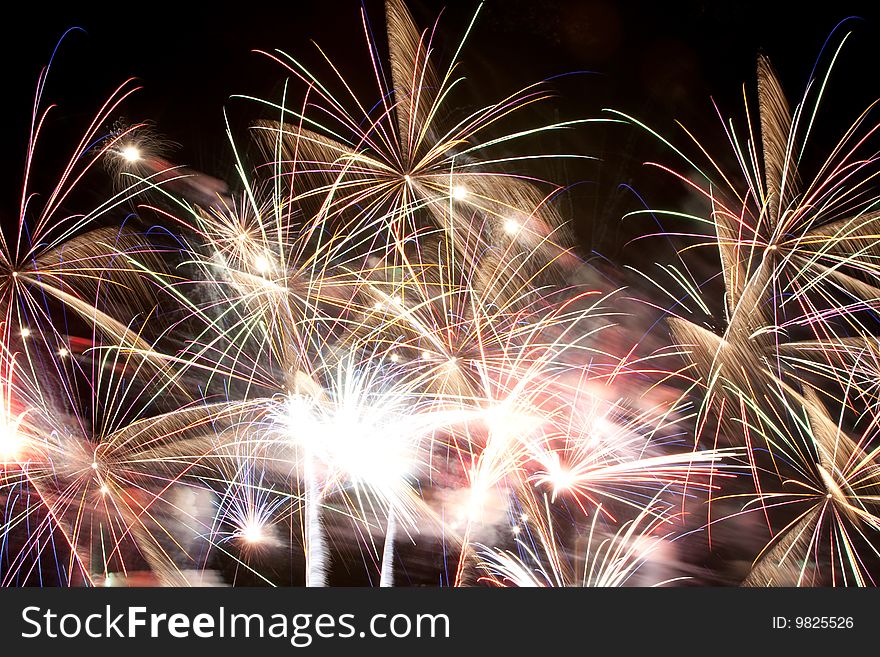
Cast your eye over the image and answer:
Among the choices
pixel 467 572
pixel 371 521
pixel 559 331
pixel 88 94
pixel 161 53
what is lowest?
pixel 467 572

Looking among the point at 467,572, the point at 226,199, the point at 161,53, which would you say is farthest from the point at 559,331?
the point at 161,53

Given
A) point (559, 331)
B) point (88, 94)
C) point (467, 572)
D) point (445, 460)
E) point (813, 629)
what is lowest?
point (813, 629)

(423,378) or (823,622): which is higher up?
(423,378)

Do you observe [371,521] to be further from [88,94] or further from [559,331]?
[88,94]

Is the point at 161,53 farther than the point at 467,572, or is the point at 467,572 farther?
the point at 161,53

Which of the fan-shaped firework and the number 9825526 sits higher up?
the fan-shaped firework

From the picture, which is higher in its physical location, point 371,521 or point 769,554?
point 371,521

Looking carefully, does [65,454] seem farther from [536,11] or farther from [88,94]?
[536,11]

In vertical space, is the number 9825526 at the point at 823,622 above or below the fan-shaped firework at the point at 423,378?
below

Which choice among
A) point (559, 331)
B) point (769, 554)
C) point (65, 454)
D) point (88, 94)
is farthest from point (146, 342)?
point (769, 554)
